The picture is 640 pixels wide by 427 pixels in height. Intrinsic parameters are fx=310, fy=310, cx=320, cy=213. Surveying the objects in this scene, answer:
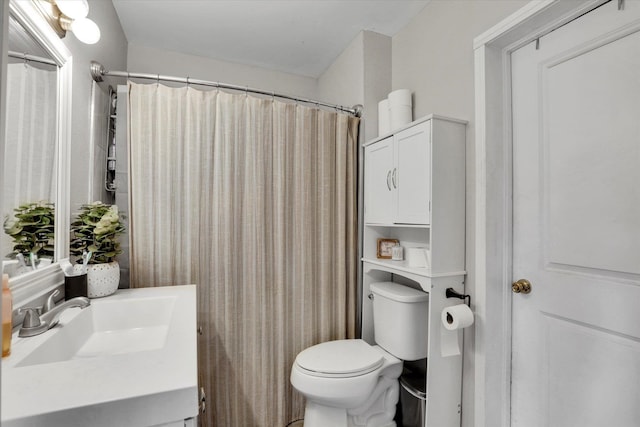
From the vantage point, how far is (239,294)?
5.65 feet

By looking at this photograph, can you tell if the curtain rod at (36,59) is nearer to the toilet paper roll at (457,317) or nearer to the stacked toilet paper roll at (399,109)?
the stacked toilet paper roll at (399,109)

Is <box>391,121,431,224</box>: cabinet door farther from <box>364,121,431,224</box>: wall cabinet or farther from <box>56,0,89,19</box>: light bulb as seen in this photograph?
<box>56,0,89,19</box>: light bulb

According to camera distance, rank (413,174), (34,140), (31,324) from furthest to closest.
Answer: (413,174), (34,140), (31,324)

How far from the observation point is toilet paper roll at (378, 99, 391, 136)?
1894 millimetres

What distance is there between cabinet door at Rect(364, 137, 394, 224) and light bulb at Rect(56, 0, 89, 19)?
1.44 meters

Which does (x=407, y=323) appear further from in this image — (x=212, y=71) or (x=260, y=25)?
(x=212, y=71)

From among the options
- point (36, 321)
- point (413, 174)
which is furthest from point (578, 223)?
point (36, 321)

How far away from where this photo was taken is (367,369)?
5.03 ft

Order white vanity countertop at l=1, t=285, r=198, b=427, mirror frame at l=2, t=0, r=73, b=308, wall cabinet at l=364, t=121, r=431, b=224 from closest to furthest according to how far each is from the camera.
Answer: white vanity countertop at l=1, t=285, r=198, b=427, mirror frame at l=2, t=0, r=73, b=308, wall cabinet at l=364, t=121, r=431, b=224

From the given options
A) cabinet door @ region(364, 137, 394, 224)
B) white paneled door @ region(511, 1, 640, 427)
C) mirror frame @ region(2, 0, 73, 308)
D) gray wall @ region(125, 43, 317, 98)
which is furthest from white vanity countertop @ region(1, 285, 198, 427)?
gray wall @ region(125, 43, 317, 98)

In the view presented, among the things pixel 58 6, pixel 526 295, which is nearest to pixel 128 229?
pixel 58 6

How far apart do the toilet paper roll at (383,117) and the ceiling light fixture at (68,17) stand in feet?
4.78

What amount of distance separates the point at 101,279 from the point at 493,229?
1.71m

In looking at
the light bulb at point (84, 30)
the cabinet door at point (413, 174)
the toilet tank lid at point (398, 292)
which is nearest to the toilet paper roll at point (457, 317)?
the toilet tank lid at point (398, 292)
